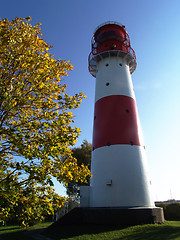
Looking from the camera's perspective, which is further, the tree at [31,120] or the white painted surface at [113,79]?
the white painted surface at [113,79]

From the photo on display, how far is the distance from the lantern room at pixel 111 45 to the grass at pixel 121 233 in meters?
13.7

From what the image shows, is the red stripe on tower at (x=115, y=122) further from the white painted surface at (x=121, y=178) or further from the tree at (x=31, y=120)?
the tree at (x=31, y=120)

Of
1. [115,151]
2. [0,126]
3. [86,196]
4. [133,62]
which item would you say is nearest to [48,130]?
[0,126]

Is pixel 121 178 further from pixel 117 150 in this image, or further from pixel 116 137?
pixel 116 137

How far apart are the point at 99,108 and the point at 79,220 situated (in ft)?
28.2

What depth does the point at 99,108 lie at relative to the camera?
587 inches

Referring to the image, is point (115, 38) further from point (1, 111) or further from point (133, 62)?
point (1, 111)

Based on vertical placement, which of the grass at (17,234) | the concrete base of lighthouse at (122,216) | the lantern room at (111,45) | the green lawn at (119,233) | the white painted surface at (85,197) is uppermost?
the lantern room at (111,45)

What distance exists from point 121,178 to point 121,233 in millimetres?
3383

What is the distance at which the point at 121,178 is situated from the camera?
11.9 meters

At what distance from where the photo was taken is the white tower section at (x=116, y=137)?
11727 millimetres

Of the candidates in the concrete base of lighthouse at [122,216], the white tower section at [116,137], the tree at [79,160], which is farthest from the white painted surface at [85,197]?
the tree at [79,160]

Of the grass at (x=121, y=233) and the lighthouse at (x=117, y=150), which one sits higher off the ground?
the lighthouse at (x=117, y=150)

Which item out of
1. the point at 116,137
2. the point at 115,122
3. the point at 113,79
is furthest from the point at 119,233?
the point at 113,79
